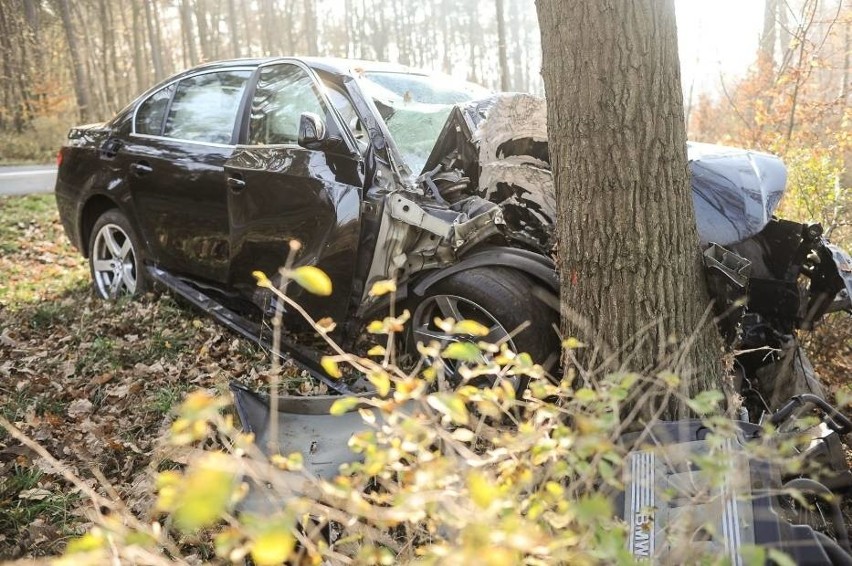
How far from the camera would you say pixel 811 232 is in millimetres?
3521

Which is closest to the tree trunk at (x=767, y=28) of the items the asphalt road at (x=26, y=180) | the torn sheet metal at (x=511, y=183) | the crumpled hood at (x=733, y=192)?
the crumpled hood at (x=733, y=192)

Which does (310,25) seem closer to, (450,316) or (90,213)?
(90,213)

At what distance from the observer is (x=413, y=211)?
361 centimetres

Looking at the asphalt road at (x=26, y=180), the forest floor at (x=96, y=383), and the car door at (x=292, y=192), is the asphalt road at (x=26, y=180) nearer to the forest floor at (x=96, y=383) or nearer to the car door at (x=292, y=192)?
the forest floor at (x=96, y=383)

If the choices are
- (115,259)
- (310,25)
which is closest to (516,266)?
(115,259)

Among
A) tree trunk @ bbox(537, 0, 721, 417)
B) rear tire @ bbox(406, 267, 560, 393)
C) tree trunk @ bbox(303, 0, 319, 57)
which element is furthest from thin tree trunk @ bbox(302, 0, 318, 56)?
tree trunk @ bbox(537, 0, 721, 417)

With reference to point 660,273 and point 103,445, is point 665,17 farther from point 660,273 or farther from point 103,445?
point 103,445

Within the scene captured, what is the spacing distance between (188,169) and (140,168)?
673 mm

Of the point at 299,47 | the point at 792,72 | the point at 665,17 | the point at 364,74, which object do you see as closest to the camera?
the point at 665,17

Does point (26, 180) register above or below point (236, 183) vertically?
below

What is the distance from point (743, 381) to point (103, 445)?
341 cm

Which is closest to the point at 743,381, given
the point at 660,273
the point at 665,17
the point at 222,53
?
the point at 660,273

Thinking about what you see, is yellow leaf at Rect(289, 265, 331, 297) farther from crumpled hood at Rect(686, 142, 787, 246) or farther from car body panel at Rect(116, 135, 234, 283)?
car body panel at Rect(116, 135, 234, 283)

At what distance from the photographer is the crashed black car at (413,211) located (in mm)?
3455
